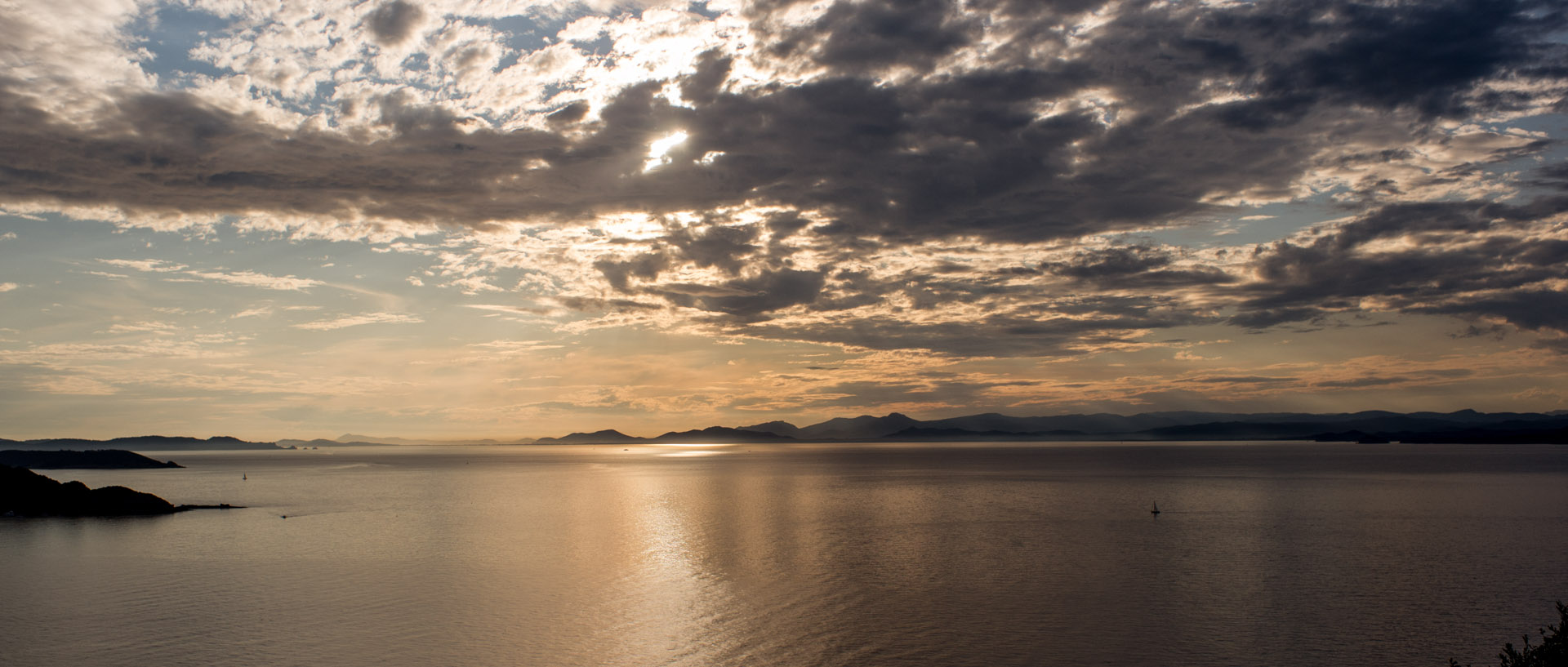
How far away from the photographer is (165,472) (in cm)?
17150

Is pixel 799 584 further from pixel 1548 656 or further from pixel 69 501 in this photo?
pixel 69 501

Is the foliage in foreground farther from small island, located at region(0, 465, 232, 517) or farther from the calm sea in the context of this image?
small island, located at region(0, 465, 232, 517)

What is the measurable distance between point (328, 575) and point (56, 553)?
881 inches

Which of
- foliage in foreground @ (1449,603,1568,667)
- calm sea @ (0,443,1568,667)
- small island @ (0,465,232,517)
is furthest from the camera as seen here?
small island @ (0,465,232,517)

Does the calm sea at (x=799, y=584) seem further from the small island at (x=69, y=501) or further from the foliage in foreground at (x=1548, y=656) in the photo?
the foliage in foreground at (x=1548, y=656)

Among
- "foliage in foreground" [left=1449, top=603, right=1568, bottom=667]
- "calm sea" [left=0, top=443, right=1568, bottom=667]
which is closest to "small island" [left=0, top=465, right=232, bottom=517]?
"calm sea" [left=0, top=443, right=1568, bottom=667]

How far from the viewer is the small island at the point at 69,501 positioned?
243ft

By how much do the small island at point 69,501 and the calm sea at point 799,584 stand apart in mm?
4771

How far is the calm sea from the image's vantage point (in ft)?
92.9

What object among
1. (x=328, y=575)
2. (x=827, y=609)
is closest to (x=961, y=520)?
(x=827, y=609)

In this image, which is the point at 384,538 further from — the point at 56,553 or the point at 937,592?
the point at 937,592

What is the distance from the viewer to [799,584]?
1537 inches

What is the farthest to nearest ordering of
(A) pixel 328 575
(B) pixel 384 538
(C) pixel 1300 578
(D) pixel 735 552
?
(B) pixel 384 538 → (D) pixel 735 552 → (A) pixel 328 575 → (C) pixel 1300 578

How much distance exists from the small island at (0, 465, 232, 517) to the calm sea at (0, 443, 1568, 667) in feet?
15.7
